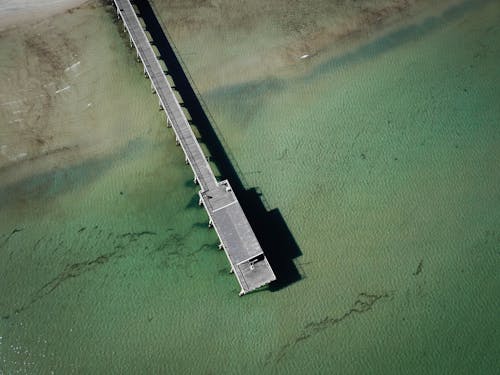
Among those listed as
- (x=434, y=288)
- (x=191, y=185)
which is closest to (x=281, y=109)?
(x=191, y=185)

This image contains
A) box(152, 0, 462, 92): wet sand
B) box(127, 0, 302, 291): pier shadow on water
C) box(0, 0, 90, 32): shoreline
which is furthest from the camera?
box(0, 0, 90, 32): shoreline

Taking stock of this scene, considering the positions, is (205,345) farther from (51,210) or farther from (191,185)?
(51,210)

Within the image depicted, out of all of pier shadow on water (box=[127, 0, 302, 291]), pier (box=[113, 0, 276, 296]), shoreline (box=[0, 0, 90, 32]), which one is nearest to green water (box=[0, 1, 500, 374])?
pier shadow on water (box=[127, 0, 302, 291])

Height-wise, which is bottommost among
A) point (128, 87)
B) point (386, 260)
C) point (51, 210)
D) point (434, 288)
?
point (434, 288)

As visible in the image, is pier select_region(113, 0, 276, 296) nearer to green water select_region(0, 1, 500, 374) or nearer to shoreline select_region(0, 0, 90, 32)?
green water select_region(0, 1, 500, 374)

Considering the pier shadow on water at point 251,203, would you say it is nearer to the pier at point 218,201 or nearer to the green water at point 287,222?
the green water at point 287,222

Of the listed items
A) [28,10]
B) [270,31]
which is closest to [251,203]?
[270,31]

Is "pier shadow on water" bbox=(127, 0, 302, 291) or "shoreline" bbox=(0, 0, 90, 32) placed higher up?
"shoreline" bbox=(0, 0, 90, 32)
